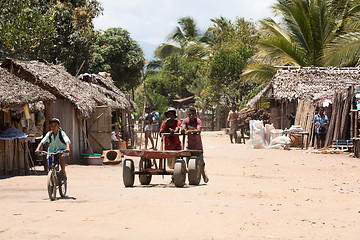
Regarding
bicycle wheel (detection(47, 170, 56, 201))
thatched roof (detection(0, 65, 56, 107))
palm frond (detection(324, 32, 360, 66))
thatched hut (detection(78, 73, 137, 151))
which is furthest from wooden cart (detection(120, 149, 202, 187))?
Answer: palm frond (detection(324, 32, 360, 66))

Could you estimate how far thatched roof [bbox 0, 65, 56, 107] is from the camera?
14578 millimetres

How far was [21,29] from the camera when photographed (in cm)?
2558

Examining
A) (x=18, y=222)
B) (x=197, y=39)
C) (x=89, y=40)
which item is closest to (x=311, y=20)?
(x=89, y=40)

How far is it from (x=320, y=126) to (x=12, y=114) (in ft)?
40.8

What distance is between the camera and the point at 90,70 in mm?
37062

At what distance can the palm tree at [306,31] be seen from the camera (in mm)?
29766

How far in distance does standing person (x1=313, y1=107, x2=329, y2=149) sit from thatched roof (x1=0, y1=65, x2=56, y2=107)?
11.5 m

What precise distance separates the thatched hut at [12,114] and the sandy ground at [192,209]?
1.05 metres

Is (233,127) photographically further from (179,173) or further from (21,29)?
(179,173)

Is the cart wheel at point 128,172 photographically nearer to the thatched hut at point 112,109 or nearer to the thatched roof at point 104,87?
the thatched hut at point 112,109

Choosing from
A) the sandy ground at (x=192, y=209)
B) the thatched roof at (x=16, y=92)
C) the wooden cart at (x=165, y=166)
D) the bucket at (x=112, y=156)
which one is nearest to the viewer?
the sandy ground at (x=192, y=209)

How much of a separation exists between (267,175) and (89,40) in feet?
68.5

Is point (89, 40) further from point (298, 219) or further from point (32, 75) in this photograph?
point (298, 219)

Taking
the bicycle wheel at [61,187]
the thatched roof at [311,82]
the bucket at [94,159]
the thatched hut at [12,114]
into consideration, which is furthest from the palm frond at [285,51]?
the bicycle wheel at [61,187]
